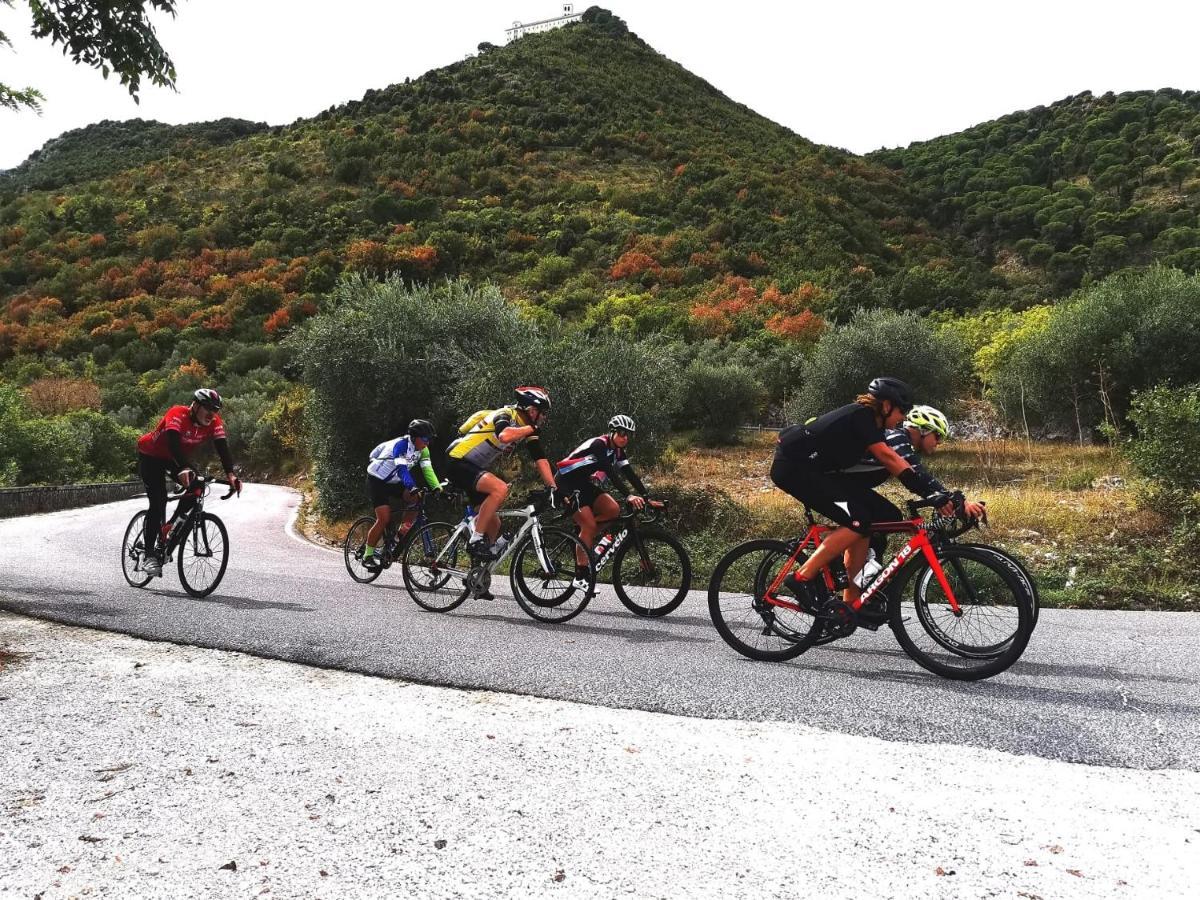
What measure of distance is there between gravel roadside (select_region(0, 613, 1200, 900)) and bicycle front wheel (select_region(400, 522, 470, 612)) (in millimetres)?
3245

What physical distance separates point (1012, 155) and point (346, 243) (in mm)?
59078

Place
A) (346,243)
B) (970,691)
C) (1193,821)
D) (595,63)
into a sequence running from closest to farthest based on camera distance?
(1193,821) → (970,691) → (346,243) → (595,63)

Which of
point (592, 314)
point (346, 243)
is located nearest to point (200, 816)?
point (592, 314)

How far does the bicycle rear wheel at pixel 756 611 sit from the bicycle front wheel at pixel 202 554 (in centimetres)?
551

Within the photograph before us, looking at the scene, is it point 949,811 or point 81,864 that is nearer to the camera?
point 81,864

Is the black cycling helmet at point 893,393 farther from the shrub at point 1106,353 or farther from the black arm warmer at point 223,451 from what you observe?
the shrub at point 1106,353

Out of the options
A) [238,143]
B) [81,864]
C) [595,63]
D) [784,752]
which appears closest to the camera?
[81,864]

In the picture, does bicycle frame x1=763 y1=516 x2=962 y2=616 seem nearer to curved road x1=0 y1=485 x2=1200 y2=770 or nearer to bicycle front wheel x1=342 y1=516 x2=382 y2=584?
curved road x1=0 y1=485 x2=1200 y2=770

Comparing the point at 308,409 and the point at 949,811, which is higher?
the point at 308,409

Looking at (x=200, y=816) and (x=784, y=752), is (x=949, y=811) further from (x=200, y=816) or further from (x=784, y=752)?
(x=200, y=816)

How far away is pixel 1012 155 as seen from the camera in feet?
234

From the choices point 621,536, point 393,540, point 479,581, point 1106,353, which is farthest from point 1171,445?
point 1106,353

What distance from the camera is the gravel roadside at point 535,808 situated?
2.65 metres

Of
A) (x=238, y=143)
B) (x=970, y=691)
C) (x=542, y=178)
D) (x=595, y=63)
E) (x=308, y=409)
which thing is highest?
(x=595, y=63)
